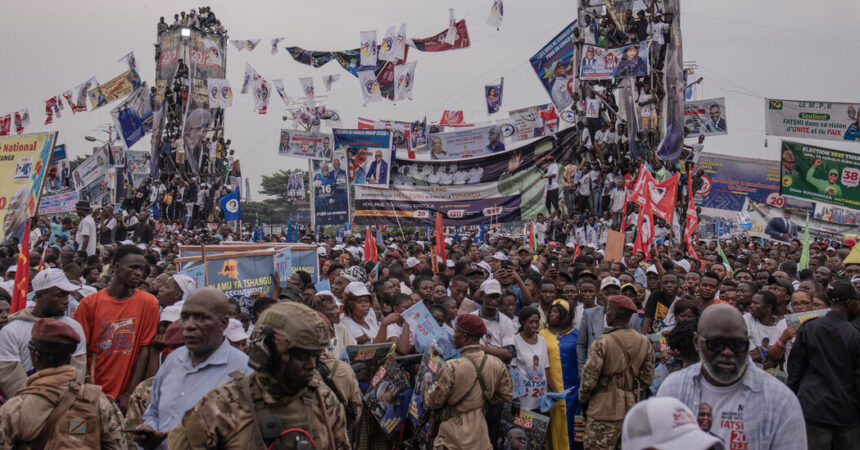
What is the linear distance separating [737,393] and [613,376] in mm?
2171

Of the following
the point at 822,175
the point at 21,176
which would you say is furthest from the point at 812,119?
the point at 21,176

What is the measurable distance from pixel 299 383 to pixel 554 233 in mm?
18335

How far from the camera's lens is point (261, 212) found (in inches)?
2680

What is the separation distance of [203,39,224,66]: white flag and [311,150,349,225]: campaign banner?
1765cm

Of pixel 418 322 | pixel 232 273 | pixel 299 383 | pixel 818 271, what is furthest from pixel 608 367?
pixel 818 271

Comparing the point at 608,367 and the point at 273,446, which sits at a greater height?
the point at 273,446

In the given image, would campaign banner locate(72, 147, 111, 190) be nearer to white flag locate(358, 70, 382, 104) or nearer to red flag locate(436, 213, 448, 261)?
white flag locate(358, 70, 382, 104)

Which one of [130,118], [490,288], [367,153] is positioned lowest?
[490,288]

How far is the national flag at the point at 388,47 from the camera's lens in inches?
907

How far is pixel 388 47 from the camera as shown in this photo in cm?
2322

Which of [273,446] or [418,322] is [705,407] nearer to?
[273,446]

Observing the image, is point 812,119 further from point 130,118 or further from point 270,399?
point 130,118

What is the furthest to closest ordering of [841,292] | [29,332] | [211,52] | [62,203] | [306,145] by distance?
1. [211,52]
2. [306,145]
3. [62,203]
4. [841,292]
5. [29,332]

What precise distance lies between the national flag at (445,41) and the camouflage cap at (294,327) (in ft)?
68.7
